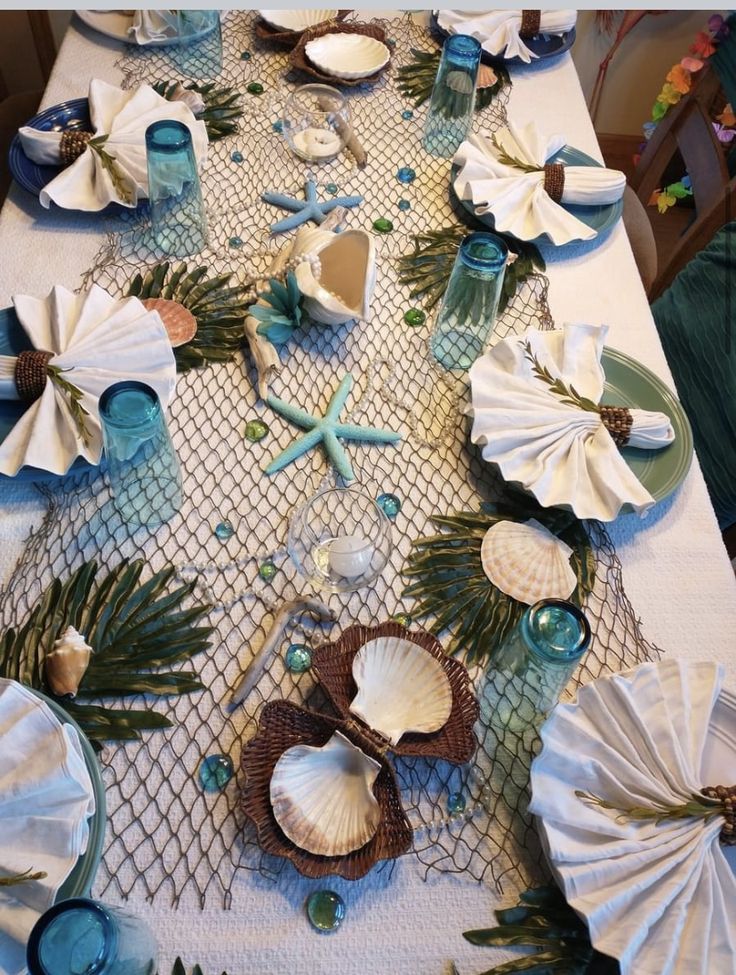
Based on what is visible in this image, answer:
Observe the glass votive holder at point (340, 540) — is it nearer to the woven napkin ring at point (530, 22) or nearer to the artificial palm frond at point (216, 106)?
the artificial palm frond at point (216, 106)

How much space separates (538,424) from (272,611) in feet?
1.13

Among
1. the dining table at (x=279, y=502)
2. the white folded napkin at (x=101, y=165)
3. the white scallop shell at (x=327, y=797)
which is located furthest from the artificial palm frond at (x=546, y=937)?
the white folded napkin at (x=101, y=165)

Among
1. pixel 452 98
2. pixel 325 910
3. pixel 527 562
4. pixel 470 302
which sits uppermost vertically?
pixel 452 98

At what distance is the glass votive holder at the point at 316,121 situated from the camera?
1.21 metres

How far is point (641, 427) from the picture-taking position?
0.90 m

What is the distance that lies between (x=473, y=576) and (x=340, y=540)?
5.5 inches

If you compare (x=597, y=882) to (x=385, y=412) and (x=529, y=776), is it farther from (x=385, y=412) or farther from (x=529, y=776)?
(x=385, y=412)

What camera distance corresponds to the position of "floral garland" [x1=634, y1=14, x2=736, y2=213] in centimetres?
191

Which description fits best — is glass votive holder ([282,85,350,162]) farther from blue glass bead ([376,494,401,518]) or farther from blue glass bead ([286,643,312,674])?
blue glass bead ([286,643,312,674])

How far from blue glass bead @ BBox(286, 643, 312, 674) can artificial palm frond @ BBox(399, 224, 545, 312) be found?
0.51 m

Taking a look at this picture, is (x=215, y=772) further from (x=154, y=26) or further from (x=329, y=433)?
(x=154, y=26)

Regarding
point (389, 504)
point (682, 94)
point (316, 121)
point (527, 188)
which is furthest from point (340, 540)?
point (682, 94)

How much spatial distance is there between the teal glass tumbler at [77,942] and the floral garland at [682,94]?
5.98 feet

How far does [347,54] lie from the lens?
4.35 feet
